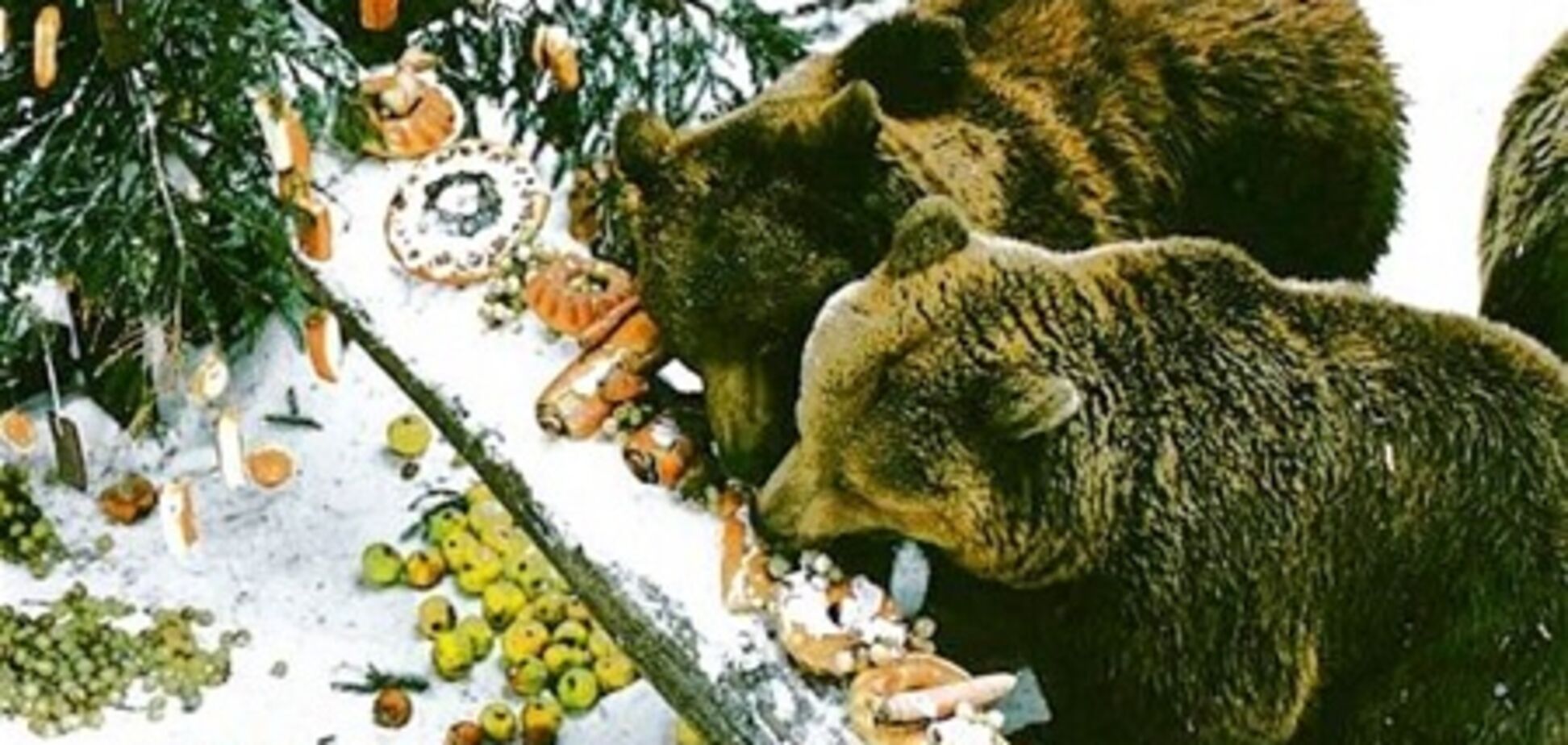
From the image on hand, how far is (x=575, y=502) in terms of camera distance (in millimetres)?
3180

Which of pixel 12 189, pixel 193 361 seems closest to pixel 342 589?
pixel 193 361

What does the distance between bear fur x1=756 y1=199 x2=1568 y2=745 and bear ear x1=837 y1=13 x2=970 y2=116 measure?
1.38ft

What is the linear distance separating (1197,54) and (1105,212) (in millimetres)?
246

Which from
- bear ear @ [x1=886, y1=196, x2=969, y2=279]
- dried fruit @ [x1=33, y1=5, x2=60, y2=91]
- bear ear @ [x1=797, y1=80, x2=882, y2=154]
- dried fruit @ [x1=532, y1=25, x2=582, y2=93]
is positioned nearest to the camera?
bear ear @ [x1=886, y1=196, x2=969, y2=279]

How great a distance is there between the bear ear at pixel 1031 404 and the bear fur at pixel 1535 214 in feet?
2.82

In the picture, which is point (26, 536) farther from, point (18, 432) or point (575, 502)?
point (575, 502)

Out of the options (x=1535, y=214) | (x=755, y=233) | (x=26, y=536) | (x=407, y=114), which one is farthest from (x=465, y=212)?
(x=1535, y=214)

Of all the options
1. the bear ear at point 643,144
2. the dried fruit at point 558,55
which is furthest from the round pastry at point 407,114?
the bear ear at point 643,144

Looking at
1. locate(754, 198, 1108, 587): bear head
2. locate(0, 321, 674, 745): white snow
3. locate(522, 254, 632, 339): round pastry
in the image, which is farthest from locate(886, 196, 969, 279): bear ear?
locate(0, 321, 674, 745): white snow

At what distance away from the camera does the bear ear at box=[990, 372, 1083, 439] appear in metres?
2.72

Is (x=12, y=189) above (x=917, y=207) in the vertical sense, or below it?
below

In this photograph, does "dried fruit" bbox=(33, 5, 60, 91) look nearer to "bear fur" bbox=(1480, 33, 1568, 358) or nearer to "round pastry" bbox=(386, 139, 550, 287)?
"round pastry" bbox=(386, 139, 550, 287)

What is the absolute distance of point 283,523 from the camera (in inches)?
157

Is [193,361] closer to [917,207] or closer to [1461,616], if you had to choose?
[917,207]
